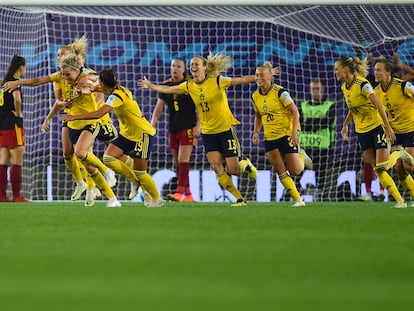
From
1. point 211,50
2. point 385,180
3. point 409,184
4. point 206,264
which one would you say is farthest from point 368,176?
point 206,264

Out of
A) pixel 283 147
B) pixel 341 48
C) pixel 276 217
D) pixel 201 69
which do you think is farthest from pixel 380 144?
pixel 341 48

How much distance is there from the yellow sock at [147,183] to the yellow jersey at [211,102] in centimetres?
130

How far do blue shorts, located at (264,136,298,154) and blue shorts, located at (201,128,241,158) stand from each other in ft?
1.27

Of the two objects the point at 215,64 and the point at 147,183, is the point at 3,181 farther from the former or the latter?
the point at 215,64

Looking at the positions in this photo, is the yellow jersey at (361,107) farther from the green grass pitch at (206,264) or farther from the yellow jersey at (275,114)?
the green grass pitch at (206,264)

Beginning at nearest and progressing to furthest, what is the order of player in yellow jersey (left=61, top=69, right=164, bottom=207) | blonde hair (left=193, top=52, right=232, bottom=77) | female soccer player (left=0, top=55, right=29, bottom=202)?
player in yellow jersey (left=61, top=69, right=164, bottom=207) → blonde hair (left=193, top=52, right=232, bottom=77) → female soccer player (left=0, top=55, right=29, bottom=202)

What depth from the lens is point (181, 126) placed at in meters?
13.9

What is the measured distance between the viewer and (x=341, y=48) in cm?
1650

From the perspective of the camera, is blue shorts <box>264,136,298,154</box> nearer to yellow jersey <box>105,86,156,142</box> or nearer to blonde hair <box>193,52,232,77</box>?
blonde hair <box>193,52,232,77</box>

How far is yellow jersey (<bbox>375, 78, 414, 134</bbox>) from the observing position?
39.9ft

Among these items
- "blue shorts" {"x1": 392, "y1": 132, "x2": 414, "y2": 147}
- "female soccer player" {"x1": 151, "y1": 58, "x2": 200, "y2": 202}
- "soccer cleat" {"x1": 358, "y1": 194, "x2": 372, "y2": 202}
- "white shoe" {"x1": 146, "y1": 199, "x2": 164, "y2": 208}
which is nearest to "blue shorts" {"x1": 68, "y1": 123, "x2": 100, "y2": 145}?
"white shoe" {"x1": 146, "y1": 199, "x2": 164, "y2": 208}

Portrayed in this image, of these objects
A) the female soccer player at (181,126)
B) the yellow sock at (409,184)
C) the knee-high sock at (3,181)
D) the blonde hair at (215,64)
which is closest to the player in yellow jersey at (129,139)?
the blonde hair at (215,64)

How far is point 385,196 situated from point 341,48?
2.76 m

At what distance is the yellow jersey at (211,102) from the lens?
1201 cm
